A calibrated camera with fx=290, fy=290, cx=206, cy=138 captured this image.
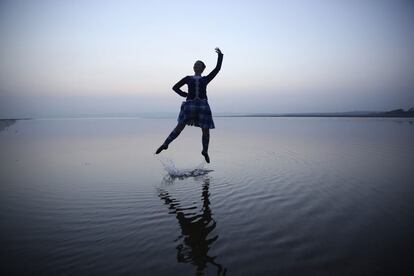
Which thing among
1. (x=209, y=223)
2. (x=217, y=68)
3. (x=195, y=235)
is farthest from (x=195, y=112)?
(x=195, y=235)

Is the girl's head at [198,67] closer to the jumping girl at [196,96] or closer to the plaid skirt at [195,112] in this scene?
the jumping girl at [196,96]

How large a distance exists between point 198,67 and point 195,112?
1.31 m

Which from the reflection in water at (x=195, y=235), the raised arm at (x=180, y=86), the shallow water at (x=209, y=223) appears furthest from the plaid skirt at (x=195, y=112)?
the reflection in water at (x=195, y=235)

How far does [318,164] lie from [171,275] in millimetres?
8644

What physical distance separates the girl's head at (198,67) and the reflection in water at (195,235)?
13.4 feet

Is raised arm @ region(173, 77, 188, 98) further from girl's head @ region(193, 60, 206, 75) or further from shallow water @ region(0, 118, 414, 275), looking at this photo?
shallow water @ region(0, 118, 414, 275)

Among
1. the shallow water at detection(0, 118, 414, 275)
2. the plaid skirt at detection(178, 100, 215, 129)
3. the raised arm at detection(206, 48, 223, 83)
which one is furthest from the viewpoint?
the plaid skirt at detection(178, 100, 215, 129)

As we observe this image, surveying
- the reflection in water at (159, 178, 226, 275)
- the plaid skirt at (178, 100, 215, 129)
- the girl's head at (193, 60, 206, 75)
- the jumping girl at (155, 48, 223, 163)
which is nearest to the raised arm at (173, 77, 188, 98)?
the jumping girl at (155, 48, 223, 163)

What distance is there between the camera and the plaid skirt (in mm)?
8578

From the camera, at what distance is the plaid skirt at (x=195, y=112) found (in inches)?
338

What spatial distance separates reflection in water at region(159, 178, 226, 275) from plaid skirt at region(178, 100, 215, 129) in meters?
3.21

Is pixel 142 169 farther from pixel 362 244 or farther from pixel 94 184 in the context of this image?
pixel 362 244

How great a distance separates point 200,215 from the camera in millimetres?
4883

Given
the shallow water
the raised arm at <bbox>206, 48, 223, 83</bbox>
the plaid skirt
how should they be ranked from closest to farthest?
1. the shallow water
2. the raised arm at <bbox>206, 48, 223, 83</bbox>
3. the plaid skirt
